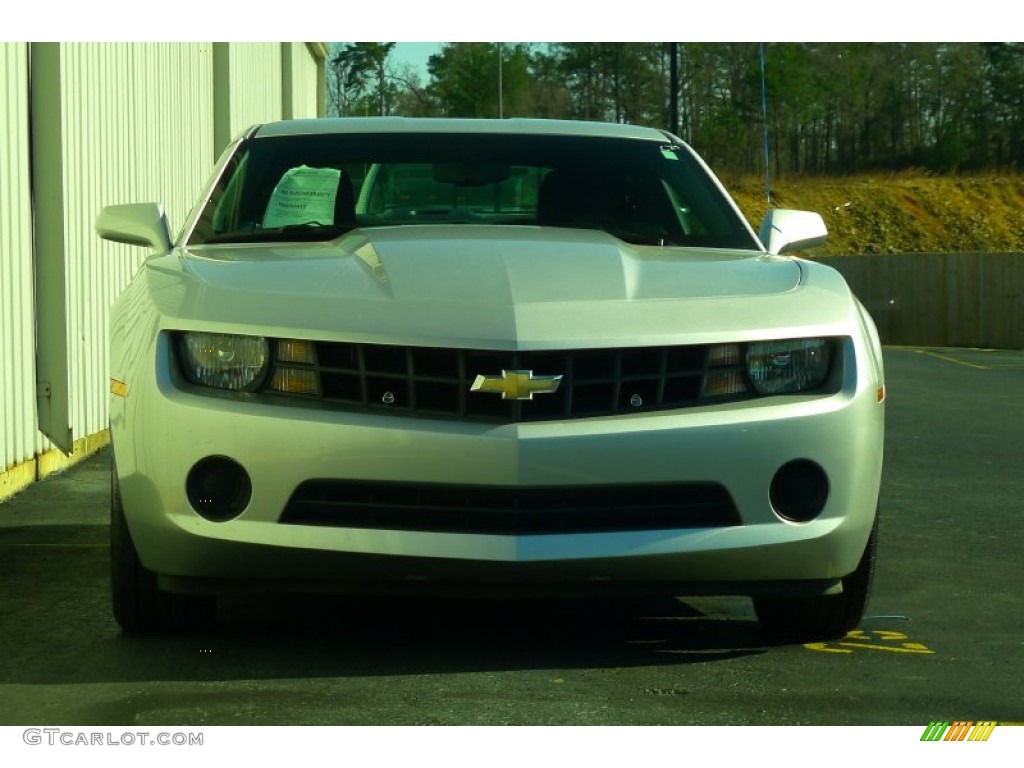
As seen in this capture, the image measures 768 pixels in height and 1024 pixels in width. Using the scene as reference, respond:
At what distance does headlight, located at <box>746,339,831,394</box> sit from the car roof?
1.80 metres

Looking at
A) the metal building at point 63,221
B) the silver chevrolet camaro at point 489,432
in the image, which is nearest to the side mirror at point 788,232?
the silver chevrolet camaro at point 489,432

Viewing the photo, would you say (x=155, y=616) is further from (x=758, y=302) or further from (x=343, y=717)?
(x=758, y=302)

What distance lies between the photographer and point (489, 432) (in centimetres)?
421

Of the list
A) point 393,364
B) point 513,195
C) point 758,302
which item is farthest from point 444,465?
point 513,195

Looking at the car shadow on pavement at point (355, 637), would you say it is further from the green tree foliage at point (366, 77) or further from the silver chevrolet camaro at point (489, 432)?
the green tree foliage at point (366, 77)

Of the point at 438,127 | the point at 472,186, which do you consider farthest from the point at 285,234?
the point at 438,127

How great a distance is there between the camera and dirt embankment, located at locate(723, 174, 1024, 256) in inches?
2653

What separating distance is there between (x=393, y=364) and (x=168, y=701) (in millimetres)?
944

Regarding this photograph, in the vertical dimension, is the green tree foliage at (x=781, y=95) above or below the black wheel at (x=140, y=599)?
above

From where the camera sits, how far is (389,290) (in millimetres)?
4410

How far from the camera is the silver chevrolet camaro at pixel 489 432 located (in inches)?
167

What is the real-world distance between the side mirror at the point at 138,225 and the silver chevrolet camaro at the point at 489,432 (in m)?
0.82

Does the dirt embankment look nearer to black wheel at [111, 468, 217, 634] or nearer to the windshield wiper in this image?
the windshield wiper
